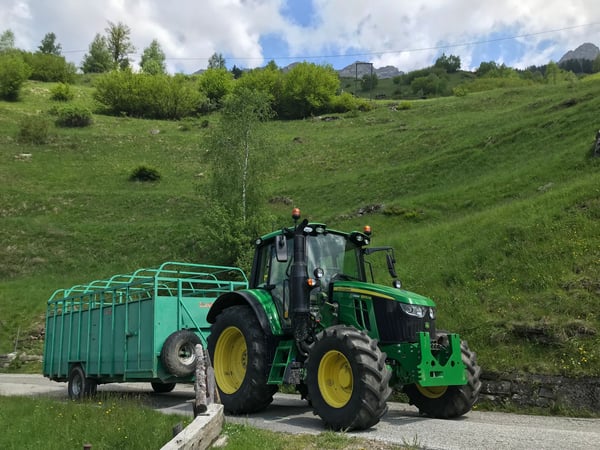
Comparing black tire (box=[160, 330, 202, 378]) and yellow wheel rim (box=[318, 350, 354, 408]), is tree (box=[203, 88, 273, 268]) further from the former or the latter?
yellow wheel rim (box=[318, 350, 354, 408])

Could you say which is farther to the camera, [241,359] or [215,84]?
[215,84]

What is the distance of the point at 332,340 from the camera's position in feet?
23.9

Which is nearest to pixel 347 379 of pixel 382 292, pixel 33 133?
pixel 382 292

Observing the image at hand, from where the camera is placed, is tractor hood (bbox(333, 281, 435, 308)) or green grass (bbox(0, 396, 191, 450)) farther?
tractor hood (bbox(333, 281, 435, 308))

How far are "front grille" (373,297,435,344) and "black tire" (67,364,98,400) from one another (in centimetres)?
743

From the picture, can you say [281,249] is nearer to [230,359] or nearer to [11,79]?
[230,359]

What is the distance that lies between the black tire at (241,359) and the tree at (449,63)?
192 m

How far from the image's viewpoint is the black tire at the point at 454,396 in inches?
318

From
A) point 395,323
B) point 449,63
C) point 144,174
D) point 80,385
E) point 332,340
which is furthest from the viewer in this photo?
point 449,63

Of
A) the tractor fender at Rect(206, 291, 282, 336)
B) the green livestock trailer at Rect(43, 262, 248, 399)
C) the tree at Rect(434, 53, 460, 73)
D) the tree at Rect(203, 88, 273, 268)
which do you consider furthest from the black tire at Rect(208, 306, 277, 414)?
the tree at Rect(434, 53, 460, 73)

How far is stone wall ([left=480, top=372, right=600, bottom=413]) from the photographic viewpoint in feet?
30.2

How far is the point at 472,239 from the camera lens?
1656cm

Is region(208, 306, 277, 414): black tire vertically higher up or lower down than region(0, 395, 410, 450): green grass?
higher up

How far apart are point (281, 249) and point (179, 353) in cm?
339
